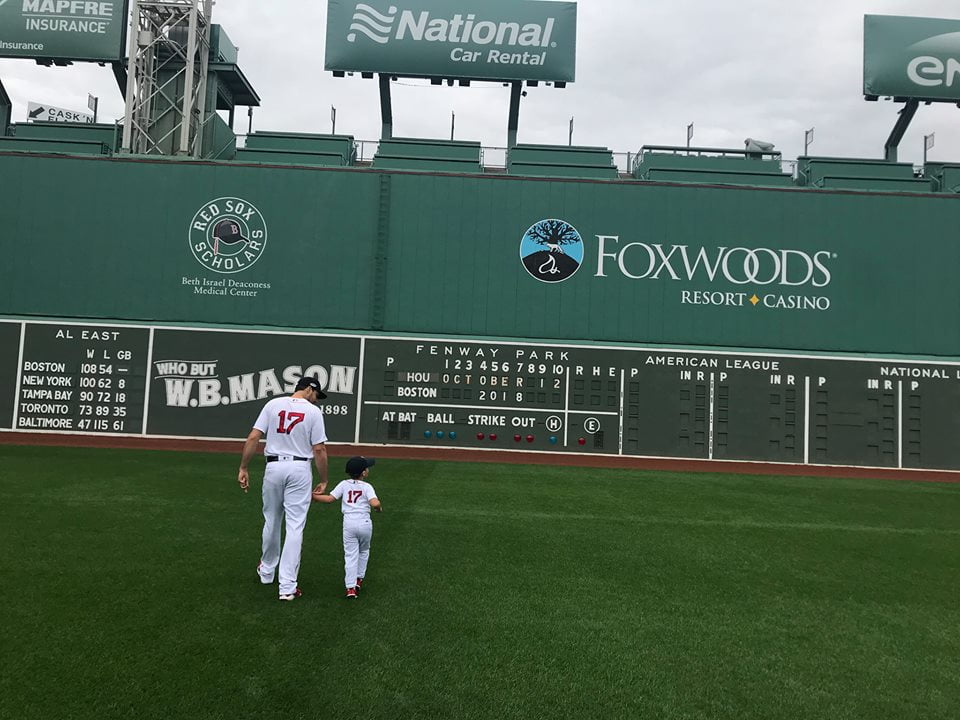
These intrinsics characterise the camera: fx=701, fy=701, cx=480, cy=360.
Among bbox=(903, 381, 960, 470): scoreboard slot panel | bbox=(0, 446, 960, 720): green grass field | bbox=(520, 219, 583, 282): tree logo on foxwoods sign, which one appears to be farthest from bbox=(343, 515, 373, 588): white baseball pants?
bbox=(903, 381, 960, 470): scoreboard slot panel

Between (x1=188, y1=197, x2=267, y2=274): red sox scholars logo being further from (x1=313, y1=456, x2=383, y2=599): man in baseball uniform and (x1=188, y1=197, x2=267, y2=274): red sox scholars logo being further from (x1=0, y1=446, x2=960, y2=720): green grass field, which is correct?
(x1=313, y1=456, x2=383, y2=599): man in baseball uniform

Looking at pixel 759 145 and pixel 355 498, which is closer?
pixel 355 498

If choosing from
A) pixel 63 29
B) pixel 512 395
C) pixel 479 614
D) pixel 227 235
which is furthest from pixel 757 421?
pixel 63 29

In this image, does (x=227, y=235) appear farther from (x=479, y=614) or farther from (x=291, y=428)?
(x=479, y=614)

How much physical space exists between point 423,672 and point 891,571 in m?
5.51

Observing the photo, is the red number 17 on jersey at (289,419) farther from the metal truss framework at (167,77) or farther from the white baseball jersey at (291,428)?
the metal truss framework at (167,77)

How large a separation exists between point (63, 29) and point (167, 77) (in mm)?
4034

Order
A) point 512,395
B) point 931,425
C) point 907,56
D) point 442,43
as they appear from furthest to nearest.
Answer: point 442,43, point 907,56, point 512,395, point 931,425

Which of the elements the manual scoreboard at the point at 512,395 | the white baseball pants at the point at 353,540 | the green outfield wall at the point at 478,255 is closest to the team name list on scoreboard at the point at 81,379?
the manual scoreboard at the point at 512,395

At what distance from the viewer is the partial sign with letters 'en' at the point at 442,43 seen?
928 inches

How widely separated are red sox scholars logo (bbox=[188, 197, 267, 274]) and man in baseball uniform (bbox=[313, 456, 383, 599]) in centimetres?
1394

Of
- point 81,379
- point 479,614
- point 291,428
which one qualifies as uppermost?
point 81,379

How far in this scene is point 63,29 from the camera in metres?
22.8

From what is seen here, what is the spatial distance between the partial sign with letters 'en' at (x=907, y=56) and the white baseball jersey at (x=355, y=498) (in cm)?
2410
